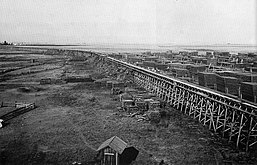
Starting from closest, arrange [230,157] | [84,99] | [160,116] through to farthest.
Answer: [230,157] → [160,116] → [84,99]

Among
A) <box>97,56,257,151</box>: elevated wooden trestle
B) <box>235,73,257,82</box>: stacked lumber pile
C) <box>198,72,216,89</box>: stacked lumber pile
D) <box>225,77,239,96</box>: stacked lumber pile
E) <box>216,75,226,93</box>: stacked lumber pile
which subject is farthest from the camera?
<box>198,72,216,89</box>: stacked lumber pile

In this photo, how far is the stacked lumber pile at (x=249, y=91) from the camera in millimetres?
17656

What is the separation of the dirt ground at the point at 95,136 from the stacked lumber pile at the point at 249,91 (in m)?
4.14

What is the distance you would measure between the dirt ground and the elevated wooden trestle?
1.01m

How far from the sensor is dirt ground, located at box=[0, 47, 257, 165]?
14969 millimetres

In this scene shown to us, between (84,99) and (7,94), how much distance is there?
1190cm

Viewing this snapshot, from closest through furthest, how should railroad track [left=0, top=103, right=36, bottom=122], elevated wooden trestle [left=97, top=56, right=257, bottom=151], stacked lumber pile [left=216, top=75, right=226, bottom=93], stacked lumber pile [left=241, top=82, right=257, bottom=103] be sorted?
elevated wooden trestle [left=97, top=56, right=257, bottom=151] < stacked lumber pile [left=241, top=82, right=257, bottom=103] < stacked lumber pile [left=216, top=75, right=226, bottom=93] < railroad track [left=0, top=103, right=36, bottom=122]

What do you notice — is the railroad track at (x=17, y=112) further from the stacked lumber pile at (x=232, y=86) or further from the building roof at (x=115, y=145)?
the stacked lumber pile at (x=232, y=86)

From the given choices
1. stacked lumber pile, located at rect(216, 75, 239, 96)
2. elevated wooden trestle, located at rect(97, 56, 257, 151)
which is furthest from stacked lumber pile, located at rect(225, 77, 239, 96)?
elevated wooden trestle, located at rect(97, 56, 257, 151)

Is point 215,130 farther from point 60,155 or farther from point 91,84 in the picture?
point 91,84

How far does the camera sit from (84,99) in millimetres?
30375

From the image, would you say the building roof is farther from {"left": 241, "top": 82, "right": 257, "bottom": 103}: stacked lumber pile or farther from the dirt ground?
{"left": 241, "top": 82, "right": 257, "bottom": 103}: stacked lumber pile

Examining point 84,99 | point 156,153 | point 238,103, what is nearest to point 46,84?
point 84,99

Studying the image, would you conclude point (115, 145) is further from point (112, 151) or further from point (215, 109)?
point (215, 109)
